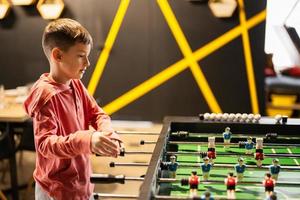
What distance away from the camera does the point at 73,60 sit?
189 cm

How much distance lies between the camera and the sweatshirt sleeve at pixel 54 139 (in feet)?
5.51

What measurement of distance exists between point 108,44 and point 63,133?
329 centimetres

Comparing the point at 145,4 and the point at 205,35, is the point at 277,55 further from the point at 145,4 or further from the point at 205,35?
the point at 145,4

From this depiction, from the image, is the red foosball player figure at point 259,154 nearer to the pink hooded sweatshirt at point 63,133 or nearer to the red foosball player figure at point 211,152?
the red foosball player figure at point 211,152

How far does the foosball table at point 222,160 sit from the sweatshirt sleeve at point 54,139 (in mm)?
174

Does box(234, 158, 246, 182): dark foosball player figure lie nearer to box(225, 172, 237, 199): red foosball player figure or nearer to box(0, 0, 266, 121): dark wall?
box(225, 172, 237, 199): red foosball player figure

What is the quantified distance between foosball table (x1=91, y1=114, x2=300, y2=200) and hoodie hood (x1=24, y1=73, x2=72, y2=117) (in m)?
0.38

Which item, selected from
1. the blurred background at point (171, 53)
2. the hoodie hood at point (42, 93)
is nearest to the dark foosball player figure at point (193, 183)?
the hoodie hood at point (42, 93)

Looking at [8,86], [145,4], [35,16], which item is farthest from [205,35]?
[8,86]

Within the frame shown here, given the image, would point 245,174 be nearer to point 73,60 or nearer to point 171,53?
point 73,60

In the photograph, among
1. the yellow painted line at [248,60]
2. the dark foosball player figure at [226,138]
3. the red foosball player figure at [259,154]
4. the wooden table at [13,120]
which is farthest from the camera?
the yellow painted line at [248,60]

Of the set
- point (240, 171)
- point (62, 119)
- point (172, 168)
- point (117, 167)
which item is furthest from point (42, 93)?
point (117, 167)

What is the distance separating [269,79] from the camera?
17.0 feet

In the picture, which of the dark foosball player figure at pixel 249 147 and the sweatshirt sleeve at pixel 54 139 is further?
the dark foosball player figure at pixel 249 147
